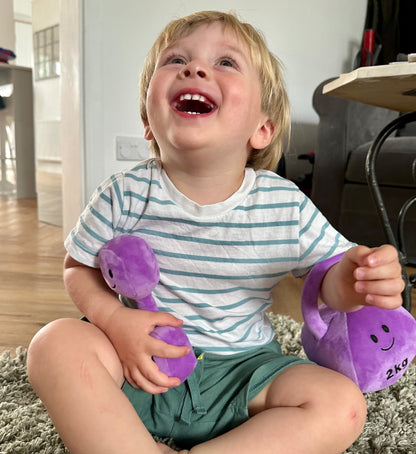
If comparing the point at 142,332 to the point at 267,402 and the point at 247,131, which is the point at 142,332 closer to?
the point at 267,402

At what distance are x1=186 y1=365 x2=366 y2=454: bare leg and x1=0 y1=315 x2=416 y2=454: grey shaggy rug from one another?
4.1 inches

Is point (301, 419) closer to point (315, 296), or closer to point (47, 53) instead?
point (315, 296)

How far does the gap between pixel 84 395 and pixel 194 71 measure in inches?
16.3

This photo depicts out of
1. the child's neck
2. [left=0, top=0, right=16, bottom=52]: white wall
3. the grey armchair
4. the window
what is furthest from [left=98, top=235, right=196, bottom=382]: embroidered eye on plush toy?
[left=0, top=0, right=16, bottom=52]: white wall

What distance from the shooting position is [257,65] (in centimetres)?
66

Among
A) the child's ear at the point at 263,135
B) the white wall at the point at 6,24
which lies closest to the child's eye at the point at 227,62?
the child's ear at the point at 263,135

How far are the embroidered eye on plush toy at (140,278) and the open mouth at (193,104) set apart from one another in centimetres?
19

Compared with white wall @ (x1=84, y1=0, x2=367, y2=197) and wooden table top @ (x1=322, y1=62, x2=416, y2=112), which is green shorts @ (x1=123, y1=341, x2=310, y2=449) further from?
white wall @ (x1=84, y1=0, x2=367, y2=197)

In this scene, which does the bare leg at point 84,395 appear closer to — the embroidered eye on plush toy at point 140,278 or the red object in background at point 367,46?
the embroidered eye on plush toy at point 140,278

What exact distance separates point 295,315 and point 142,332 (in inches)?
26.4

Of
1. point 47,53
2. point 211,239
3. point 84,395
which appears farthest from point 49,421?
point 47,53

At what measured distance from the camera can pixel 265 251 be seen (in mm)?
643

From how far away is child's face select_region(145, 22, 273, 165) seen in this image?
1.90 feet

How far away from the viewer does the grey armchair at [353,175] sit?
160 cm
